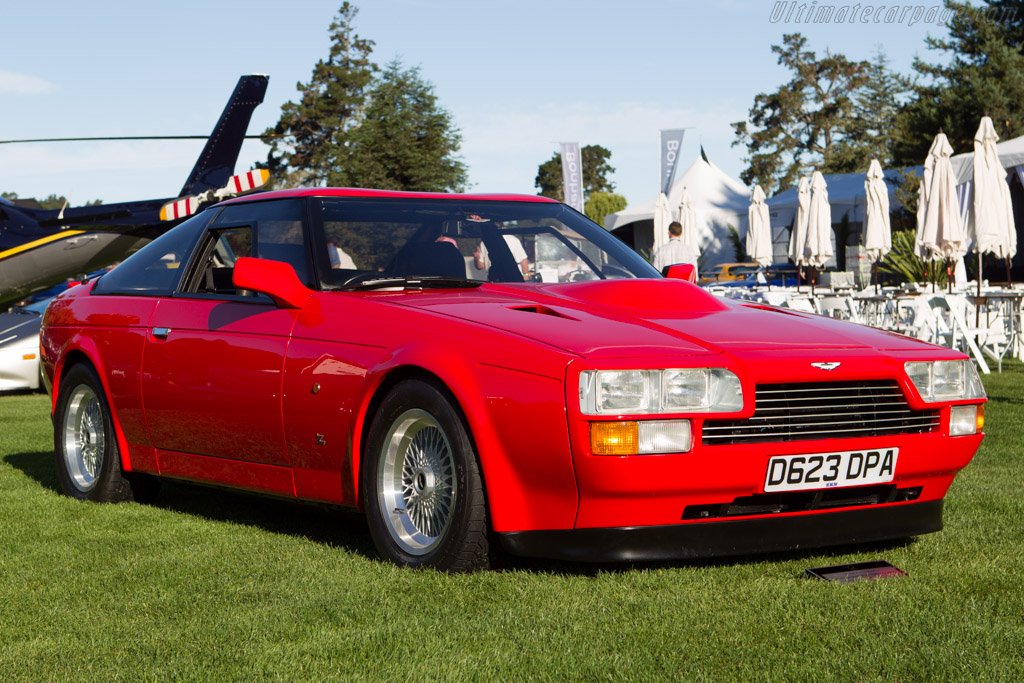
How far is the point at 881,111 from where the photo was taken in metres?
66.8

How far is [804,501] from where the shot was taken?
393 centimetres

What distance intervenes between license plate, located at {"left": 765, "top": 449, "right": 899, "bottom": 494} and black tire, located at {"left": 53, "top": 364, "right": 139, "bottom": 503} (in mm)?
3441

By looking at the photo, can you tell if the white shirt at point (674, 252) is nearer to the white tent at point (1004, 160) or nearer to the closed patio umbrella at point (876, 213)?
the closed patio umbrella at point (876, 213)

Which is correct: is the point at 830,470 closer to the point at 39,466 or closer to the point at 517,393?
the point at 517,393

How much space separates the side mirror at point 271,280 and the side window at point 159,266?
1069 mm

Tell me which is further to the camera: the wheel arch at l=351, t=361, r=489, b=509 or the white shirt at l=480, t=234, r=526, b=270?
the white shirt at l=480, t=234, r=526, b=270

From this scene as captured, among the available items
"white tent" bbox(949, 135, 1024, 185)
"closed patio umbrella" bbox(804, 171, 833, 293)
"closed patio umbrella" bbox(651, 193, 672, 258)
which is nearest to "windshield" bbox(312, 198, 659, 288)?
Result: "closed patio umbrella" bbox(804, 171, 833, 293)

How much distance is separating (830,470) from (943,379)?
61cm

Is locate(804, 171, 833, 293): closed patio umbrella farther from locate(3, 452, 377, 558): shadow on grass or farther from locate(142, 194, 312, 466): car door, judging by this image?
locate(142, 194, 312, 466): car door

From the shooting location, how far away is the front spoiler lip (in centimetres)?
377

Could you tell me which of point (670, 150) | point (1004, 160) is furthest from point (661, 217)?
point (670, 150)

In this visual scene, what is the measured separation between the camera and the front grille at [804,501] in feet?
12.5

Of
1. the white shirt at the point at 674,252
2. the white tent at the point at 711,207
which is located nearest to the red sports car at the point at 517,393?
the white shirt at the point at 674,252

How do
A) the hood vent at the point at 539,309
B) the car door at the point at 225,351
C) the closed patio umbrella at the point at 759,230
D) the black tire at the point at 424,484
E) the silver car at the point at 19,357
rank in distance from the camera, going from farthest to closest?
the closed patio umbrella at the point at 759,230 → the silver car at the point at 19,357 → the car door at the point at 225,351 → the hood vent at the point at 539,309 → the black tire at the point at 424,484
